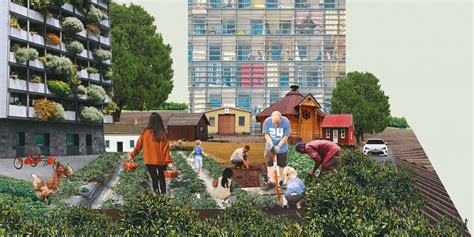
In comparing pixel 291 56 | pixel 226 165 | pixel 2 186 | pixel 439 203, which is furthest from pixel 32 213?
pixel 291 56

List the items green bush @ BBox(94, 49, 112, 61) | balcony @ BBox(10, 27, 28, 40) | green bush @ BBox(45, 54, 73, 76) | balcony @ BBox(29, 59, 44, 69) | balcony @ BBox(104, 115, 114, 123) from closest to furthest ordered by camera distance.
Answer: balcony @ BBox(10, 27, 28, 40), balcony @ BBox(29, 59, 44, 69), green bush @ BBox(45, 54, 73, 76), green bush @ BBox(94, 49, 112, 61), balcony @ BBox(104, 115, 114, 123)

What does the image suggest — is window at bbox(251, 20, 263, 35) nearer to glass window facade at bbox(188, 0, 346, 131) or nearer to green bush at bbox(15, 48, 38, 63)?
glass window facade at bbox(188, 0, 346, 131)

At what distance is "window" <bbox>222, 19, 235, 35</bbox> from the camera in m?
67.7

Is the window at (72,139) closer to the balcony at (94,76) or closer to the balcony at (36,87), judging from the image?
the balcony at (94,76)

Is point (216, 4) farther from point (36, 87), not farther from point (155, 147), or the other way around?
point (155, 147)

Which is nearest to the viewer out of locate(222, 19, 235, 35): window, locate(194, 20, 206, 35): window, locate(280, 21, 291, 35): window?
locate(194, 20, 206, 35): window

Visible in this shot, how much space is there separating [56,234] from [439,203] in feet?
64.0

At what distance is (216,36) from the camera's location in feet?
219

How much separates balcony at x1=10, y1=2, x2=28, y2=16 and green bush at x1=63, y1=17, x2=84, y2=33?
484 centimetres

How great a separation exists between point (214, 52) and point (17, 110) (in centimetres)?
2267

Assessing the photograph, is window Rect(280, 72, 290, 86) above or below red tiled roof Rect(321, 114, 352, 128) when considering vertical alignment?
above

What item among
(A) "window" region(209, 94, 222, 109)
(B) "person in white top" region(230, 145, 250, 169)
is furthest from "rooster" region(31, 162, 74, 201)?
(A) "window" region(209, 94, 222, 109)

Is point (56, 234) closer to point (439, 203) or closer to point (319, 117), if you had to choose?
point (439, 203)

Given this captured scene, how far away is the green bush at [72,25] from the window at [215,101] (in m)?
15.9
